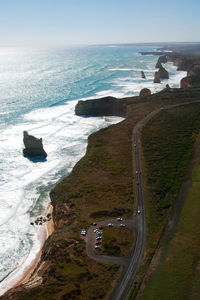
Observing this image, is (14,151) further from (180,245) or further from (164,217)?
(180,245)

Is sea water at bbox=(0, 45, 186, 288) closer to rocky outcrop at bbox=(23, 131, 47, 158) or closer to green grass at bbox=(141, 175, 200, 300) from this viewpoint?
rocky outcrop at bbox=(23, 131, 47, 158)

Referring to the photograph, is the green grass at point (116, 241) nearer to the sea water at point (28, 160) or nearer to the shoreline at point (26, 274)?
the shoreline at point (26, 274)

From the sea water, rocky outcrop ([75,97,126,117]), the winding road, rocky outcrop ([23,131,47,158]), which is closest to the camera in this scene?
the winding road

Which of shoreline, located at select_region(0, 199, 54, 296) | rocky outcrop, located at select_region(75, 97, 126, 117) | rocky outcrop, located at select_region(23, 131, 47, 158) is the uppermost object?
rocky outcrop, located at select_region(75, 97, 126, 117)

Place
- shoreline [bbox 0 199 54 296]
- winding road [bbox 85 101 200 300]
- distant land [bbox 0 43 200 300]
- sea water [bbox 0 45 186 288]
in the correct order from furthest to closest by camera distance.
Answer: sea water [bbox 0 45 186 288] → shoreline [bbox 0 199 54 296] → distant land [bbox 0 43 200 300] → winding road [bbox 85 101 200 300]

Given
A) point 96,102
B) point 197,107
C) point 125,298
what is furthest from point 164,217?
point 96,102

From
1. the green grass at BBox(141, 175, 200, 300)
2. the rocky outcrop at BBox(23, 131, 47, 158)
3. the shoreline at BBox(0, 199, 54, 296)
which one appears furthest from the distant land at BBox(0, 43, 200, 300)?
the rocky outcrop at BBox(23, 131, 47, 158)

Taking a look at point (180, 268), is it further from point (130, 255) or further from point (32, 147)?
point (32, 147)
